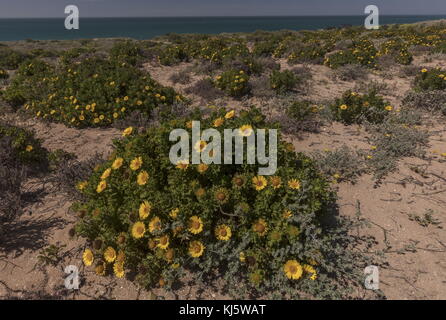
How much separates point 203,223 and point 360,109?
5380 mm

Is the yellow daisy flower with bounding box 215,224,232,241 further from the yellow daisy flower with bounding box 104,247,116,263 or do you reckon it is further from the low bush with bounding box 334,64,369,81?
the low bush with bounding box 334,64,369,81

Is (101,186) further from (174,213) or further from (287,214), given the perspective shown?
(287,214)

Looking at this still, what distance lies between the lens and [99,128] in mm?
6328

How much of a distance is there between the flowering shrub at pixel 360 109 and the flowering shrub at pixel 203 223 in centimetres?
391

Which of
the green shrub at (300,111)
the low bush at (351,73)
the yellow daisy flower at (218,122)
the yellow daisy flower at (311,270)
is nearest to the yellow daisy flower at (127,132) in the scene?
the yellow daisy flower at (218,122)

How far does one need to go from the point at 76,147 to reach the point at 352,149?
19.7ft

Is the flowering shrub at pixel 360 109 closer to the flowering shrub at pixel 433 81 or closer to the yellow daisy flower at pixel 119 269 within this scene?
the flowering shrub at pixel 433 81

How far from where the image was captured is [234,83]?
302 inches

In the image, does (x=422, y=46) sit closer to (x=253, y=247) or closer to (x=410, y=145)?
(x=410, y=145)

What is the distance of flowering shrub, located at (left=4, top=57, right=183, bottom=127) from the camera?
6.36 meters

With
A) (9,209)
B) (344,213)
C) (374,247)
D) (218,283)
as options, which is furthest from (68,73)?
(374,247)

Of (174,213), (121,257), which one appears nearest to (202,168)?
(174,213)

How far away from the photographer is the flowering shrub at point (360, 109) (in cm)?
615

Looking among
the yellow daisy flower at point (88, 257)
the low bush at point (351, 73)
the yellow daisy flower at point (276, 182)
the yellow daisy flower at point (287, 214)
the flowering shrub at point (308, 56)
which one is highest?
the flowering shrub at point (308, 56)
